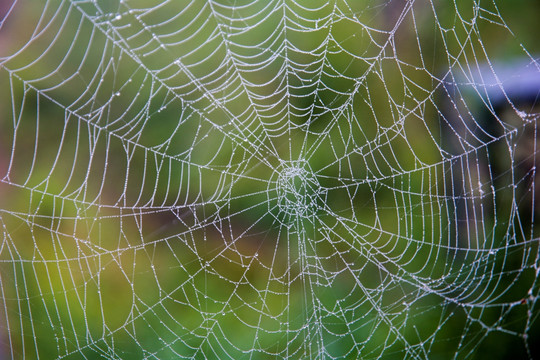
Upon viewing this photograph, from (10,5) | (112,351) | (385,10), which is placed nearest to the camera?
(10,5)

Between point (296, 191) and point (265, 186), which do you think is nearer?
point (296, 191)

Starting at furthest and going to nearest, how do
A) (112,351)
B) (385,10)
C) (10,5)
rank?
1. (385,10)
2. (112,351)
3. (10,5)

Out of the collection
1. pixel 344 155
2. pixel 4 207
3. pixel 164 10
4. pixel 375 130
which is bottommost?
pixel 4 207

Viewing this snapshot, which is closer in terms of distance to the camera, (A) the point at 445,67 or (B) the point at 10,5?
(B) the point at 10,5

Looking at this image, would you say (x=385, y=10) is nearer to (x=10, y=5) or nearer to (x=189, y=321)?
(x=10, y=5)

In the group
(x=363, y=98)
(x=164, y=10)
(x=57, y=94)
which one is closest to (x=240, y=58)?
(x=164, y=10)

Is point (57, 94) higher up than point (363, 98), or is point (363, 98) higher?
point (363, 98)

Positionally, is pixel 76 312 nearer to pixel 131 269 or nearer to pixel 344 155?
pixel 131 269
